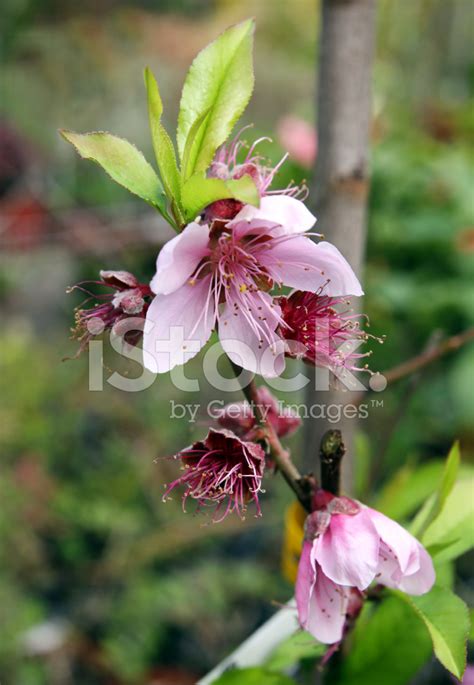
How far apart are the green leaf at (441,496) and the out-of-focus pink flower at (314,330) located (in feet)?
0.31

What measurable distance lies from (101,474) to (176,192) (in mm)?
1187

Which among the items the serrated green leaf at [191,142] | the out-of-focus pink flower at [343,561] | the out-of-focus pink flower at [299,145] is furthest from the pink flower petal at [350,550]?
the out-of-focus pink flower at [299,145]

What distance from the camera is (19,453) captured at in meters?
1.51

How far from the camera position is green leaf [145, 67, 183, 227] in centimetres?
35

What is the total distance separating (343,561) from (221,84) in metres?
0.27

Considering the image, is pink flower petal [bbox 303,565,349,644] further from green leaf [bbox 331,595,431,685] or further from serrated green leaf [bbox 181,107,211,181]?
serrated green leaf [bbox 181,107,211,181]

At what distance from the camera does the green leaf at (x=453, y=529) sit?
1.50 feet

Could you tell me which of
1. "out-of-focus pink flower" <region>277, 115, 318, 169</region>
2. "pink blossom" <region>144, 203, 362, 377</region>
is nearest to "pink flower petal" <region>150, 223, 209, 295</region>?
"pink blossom" <region>144, 203, 362, 377</region>

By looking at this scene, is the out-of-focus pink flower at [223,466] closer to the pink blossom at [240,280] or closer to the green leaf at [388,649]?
the pink blossom at [240,280]

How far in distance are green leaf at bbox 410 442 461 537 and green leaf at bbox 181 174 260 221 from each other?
0.22 m

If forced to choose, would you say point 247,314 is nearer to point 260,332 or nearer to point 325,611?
point 260,332

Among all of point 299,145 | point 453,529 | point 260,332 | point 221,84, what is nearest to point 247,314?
point 260,332

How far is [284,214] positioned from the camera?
1.08 feet

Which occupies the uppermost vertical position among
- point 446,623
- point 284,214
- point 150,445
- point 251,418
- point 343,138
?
point 343,138
